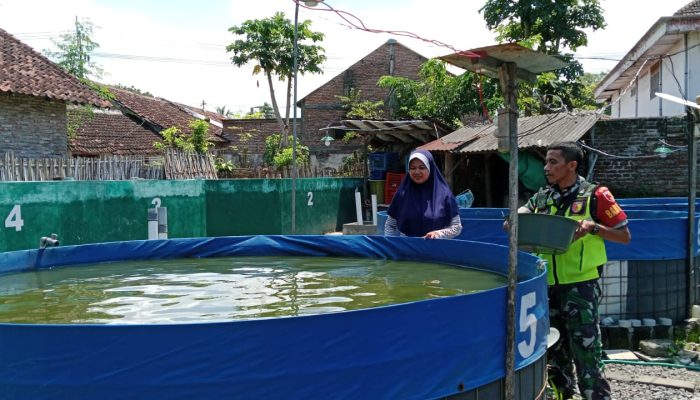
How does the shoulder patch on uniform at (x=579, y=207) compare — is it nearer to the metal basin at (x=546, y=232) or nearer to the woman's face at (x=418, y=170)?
the metal basin at (x=546, y=232)

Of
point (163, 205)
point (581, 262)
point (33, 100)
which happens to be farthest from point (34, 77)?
point (581, 262)

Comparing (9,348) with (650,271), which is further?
(650,271)

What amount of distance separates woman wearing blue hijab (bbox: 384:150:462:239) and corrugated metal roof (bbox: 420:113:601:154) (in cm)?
841

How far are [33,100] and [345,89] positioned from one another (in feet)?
63.0

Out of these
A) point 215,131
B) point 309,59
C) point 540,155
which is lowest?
point 540,155

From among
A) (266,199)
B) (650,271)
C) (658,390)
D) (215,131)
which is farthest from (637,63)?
(215,131)

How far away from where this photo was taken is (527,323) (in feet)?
10.9

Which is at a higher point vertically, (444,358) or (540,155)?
(540,155)

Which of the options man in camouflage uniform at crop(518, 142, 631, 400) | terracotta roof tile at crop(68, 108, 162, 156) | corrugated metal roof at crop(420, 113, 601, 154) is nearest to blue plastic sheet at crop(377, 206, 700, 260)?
man in camouflage uniform at crop(518, 142, 631, 400)

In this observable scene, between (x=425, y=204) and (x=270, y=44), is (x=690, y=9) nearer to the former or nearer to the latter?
(x=425, y=204)

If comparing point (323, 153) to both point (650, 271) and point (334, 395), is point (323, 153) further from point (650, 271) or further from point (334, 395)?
point (334, 395)

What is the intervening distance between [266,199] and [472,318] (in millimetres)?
12500

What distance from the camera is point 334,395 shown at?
2.68 meters

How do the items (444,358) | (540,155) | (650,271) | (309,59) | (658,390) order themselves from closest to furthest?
(444,358)
(658,390)
(650,271)
(540,155)
(309,59)
